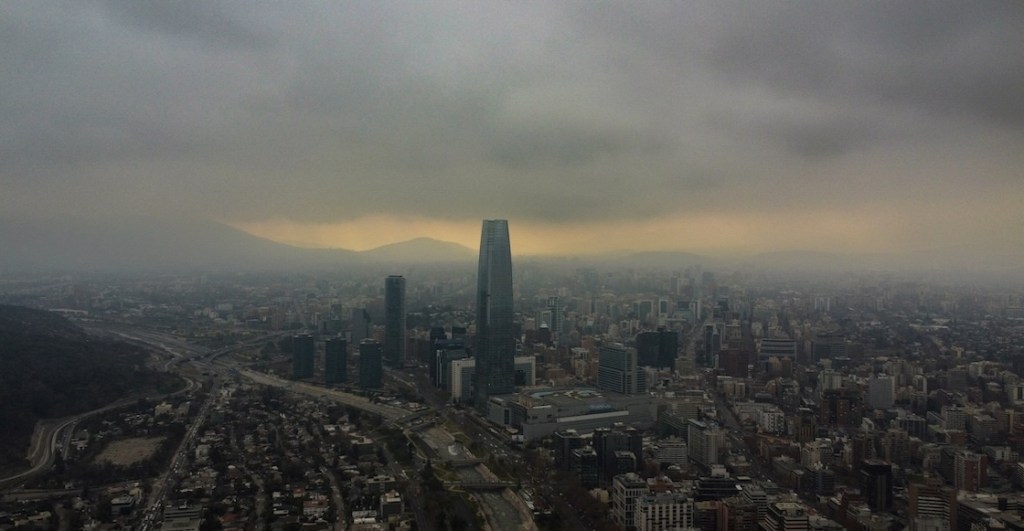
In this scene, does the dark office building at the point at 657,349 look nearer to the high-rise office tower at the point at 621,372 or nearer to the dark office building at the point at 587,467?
the high-rise office tower at the point at 621,372

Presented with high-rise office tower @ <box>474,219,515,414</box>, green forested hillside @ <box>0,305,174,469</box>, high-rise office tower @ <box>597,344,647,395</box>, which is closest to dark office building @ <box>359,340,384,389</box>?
high-rise office tower @ <box>474,219,515,414</box>

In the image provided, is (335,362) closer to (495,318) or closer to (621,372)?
(495,318)

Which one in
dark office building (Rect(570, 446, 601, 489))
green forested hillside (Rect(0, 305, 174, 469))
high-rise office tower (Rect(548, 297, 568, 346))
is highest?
high-rise office tower (Rect(548, 297, 568, 346))

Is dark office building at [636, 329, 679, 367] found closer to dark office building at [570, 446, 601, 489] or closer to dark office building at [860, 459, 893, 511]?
dark office building at [570, 446, 601, 489]

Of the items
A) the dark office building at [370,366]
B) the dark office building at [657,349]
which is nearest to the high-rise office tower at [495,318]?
the dark office building at [370,366]

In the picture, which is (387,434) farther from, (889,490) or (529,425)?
(889,490)

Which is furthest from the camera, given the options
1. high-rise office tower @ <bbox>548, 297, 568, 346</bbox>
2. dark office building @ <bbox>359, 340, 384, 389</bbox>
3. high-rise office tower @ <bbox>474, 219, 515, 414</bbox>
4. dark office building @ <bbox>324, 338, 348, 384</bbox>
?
high-rise office tower @ <bbox>548, 297, 568, 346</bbox>

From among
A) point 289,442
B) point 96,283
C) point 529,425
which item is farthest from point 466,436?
point 96,283
